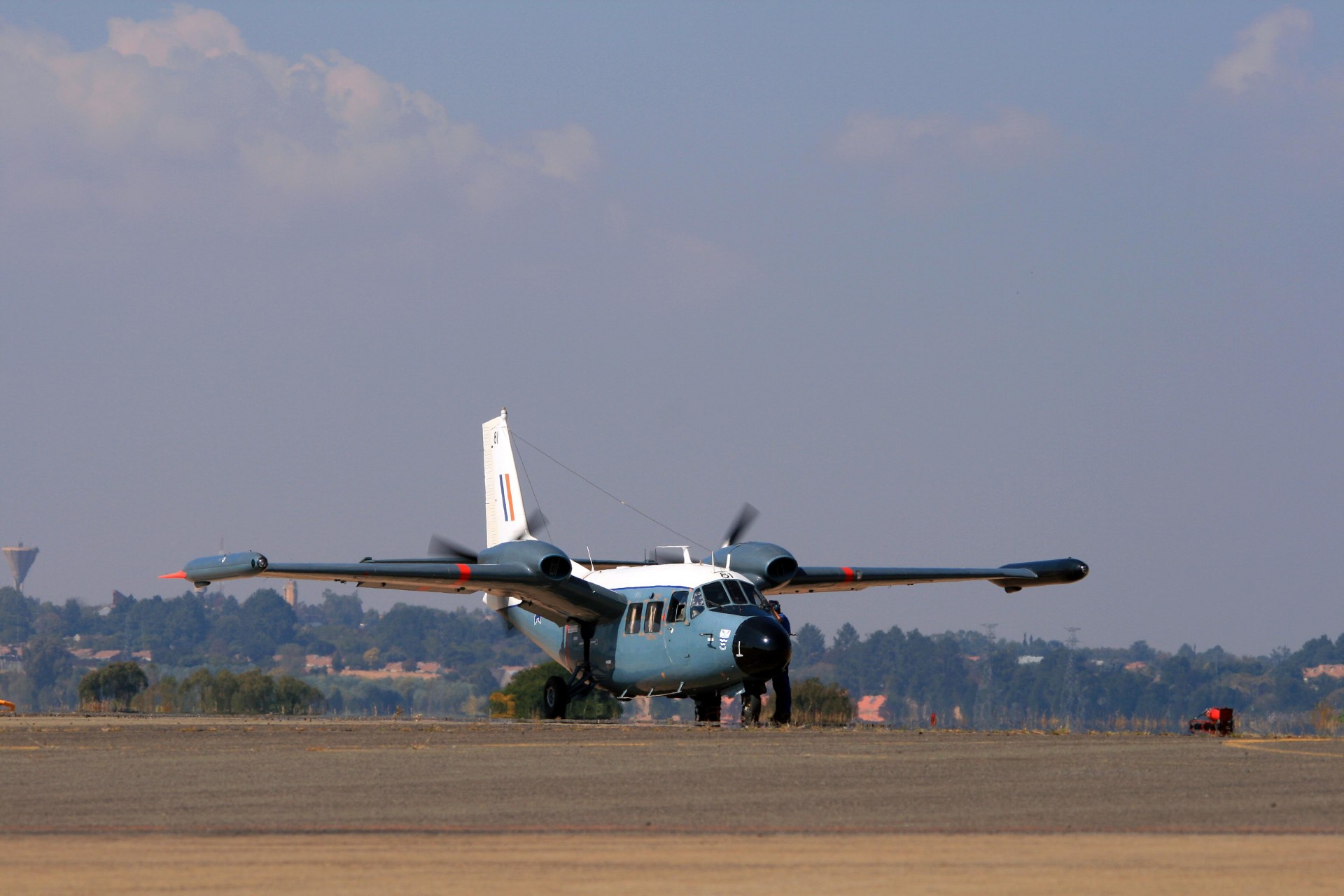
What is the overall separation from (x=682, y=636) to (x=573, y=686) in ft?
18.3

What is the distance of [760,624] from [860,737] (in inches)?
214

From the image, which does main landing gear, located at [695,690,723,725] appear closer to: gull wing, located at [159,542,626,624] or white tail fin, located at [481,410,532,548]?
gull wing, located at [159,542,626,624]

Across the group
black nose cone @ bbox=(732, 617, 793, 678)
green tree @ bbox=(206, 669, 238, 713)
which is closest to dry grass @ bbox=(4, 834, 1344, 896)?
black nose cone @ bbox=(732, 617, 793, 678)

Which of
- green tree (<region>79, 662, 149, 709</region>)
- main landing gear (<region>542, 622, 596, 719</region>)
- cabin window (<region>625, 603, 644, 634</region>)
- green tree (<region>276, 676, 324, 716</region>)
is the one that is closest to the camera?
cabin window (<region>625, 603, 644, 634</region>)

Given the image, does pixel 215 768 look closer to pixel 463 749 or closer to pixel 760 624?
pixel 463 749

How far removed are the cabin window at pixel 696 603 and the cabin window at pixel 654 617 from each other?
3.95 feet

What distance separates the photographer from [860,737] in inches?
1035

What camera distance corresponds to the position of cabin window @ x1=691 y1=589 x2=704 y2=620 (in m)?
32.9

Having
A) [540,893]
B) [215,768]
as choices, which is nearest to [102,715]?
[215,768]

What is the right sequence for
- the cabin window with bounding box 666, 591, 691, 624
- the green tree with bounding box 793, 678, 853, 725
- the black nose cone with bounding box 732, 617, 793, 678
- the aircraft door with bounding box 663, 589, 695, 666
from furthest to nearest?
the green tree with bounding box 793, 678, 853, 725 < the cabin window with bounding box 666, 591, 691, 624 < the aircraft door with bounding box 663, 589, 695, 666 < the black nose cone with bounding box 732, 617, 793, 678

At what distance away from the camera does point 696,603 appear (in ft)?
108

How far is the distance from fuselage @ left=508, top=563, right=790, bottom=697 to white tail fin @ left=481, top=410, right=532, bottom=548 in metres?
5.14

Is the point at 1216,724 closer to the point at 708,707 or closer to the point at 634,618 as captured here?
the point at 708,707

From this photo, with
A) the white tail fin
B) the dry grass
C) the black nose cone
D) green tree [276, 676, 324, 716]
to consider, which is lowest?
green tree [276, 676, 324, 716]
